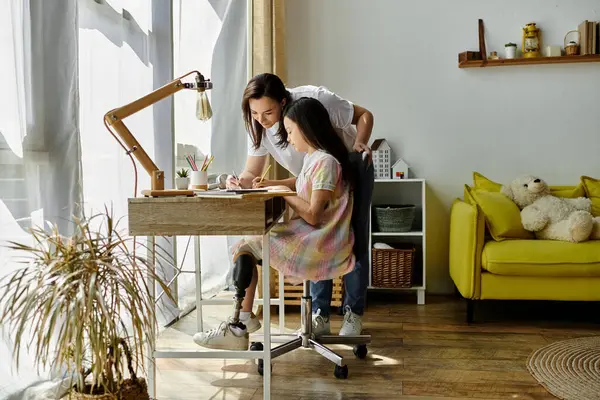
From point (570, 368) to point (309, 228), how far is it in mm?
1184

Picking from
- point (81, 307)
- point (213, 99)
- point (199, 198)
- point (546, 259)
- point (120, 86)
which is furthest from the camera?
point (213, 99)

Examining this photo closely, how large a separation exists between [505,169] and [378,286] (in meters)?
1.12

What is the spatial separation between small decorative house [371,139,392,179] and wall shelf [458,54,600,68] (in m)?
0.70

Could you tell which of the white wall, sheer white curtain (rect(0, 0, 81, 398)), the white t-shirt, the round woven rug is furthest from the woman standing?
the white wall

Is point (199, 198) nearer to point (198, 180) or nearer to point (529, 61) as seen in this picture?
point (198, 180)

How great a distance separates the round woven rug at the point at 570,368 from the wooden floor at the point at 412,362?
47mm

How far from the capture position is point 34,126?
1968 mm

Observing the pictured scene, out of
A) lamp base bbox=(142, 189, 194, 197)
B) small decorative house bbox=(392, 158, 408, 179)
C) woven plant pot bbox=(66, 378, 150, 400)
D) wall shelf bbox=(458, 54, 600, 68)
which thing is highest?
wall shelf bbox=(458, 54, 600, 68)

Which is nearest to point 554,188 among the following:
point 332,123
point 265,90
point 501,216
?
point 501,216

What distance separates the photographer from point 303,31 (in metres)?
4.15

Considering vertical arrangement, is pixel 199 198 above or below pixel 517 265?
above

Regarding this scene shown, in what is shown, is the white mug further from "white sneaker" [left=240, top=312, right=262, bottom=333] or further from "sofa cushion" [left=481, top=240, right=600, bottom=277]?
"sofa cushion" [left=481, top=240, right=600, bottom=277]

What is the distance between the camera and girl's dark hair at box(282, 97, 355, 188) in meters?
2.33

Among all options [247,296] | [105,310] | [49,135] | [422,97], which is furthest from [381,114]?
[105,310]
